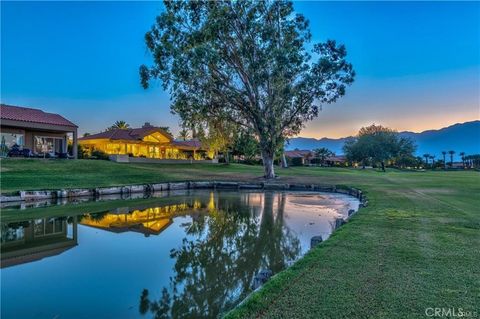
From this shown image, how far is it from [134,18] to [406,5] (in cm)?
2252

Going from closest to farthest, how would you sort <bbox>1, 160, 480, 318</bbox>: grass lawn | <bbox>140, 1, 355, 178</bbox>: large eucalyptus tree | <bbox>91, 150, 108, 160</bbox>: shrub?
<bbox>1, 160, 480, 318</bbox>: grass lawn
<bbox>140, 1, 355, 178</bbox>: large eucalyptus tree
<bbox>91, 150, 108, 160</bbox>: shrub

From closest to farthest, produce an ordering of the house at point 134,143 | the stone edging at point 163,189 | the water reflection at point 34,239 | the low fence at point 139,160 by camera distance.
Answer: the water reflection at point 34,239, the stone edging at point 163,189, the low fence at point 139,160, the house at point 134,143

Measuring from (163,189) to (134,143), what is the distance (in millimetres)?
23802

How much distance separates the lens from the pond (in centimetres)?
473

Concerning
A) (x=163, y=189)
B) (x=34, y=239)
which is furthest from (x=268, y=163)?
(x=34, y=239)

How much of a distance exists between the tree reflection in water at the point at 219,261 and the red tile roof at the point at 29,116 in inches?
1001

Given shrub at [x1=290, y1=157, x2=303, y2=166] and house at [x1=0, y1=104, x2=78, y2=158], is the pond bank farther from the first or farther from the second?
shrub at [x1=290, y1=157, x2=303, y2=166]

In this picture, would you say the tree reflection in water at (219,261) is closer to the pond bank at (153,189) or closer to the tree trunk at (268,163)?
the pond bank at (153,189)

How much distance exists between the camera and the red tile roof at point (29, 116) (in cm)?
2902

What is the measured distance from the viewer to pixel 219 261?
271 inches

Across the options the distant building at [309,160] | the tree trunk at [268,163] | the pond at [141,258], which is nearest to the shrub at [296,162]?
the distant building at [309,160]

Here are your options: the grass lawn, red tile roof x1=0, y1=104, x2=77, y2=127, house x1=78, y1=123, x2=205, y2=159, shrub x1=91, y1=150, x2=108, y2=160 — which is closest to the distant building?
house x1=78, y1=123, x2=205, y2=159

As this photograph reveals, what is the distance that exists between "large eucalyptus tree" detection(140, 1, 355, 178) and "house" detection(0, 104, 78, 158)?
458 inches

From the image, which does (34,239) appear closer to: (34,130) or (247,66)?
(247,66)
